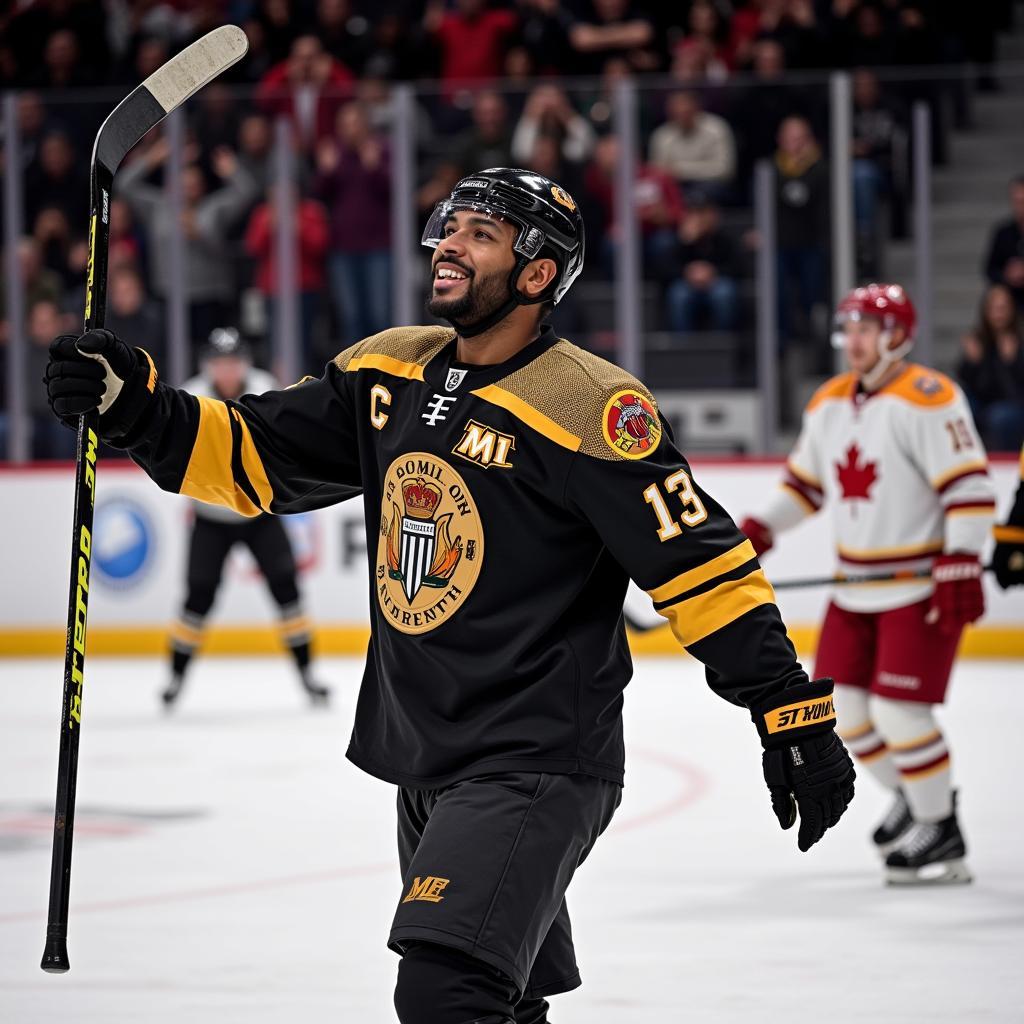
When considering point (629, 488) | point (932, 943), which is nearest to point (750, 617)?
point (629, 488)

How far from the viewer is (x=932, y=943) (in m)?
4.06

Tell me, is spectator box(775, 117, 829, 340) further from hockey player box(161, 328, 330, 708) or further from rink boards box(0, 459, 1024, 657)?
hockey player box(161, 328, 330, 708)

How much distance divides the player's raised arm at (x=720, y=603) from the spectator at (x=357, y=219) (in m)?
6.98

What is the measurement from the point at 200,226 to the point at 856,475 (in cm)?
542

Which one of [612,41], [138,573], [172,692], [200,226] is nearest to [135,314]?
[200,226]

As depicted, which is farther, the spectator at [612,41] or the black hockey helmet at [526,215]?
the spectator at [612,41]

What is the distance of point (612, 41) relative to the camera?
35.4 ft

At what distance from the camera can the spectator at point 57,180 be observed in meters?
9.62

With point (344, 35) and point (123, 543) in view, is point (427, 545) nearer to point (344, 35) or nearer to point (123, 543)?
point (123, 543)

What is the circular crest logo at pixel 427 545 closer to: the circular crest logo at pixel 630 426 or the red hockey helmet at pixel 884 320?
the circular crest logo at pixel 630 426

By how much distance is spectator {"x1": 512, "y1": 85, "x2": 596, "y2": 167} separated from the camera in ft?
30.5

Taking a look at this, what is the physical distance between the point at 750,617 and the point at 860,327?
257cm

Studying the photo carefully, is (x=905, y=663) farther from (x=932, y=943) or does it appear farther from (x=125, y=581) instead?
(x=125, y=581)

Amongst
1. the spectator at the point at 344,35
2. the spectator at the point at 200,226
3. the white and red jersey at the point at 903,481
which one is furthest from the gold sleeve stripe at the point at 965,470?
the spectator at the point at 344,35
